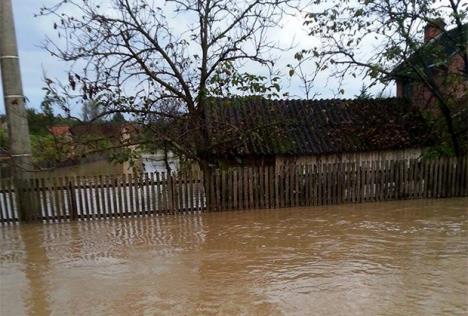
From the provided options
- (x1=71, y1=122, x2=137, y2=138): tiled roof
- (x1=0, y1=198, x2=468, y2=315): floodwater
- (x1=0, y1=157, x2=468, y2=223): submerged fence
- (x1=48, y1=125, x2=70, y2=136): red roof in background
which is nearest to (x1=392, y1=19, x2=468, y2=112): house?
(x1=0, y1=157, x2=468, y2=223): submerged fence

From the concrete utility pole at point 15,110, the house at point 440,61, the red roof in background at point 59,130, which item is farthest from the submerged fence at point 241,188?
the house at point 440,61

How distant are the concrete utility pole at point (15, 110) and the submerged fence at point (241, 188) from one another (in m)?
0.19

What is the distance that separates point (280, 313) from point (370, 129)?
10840 millimetres

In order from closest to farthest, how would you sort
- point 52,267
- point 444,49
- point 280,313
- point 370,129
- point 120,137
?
point 280,313 < point 52,267 < point 120,137 < point 444,49 < point 370,129

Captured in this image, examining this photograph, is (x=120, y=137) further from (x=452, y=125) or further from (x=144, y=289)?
(x=452, y=125)

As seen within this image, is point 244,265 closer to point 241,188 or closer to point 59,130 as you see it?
point 241,188

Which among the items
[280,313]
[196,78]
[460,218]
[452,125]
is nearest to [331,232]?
[460,218]

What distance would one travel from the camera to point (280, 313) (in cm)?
382

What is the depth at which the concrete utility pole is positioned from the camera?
28.7ft

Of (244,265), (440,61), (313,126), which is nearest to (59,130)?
(244,265)

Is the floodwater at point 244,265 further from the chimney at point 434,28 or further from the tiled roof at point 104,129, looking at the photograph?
the chimney at point 434,28

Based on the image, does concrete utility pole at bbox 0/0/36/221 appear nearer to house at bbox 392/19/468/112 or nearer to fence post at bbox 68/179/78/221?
fence post at bbox 68/179/78/221

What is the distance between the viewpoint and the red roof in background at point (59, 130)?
9.33 m

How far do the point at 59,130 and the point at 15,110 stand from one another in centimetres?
105
